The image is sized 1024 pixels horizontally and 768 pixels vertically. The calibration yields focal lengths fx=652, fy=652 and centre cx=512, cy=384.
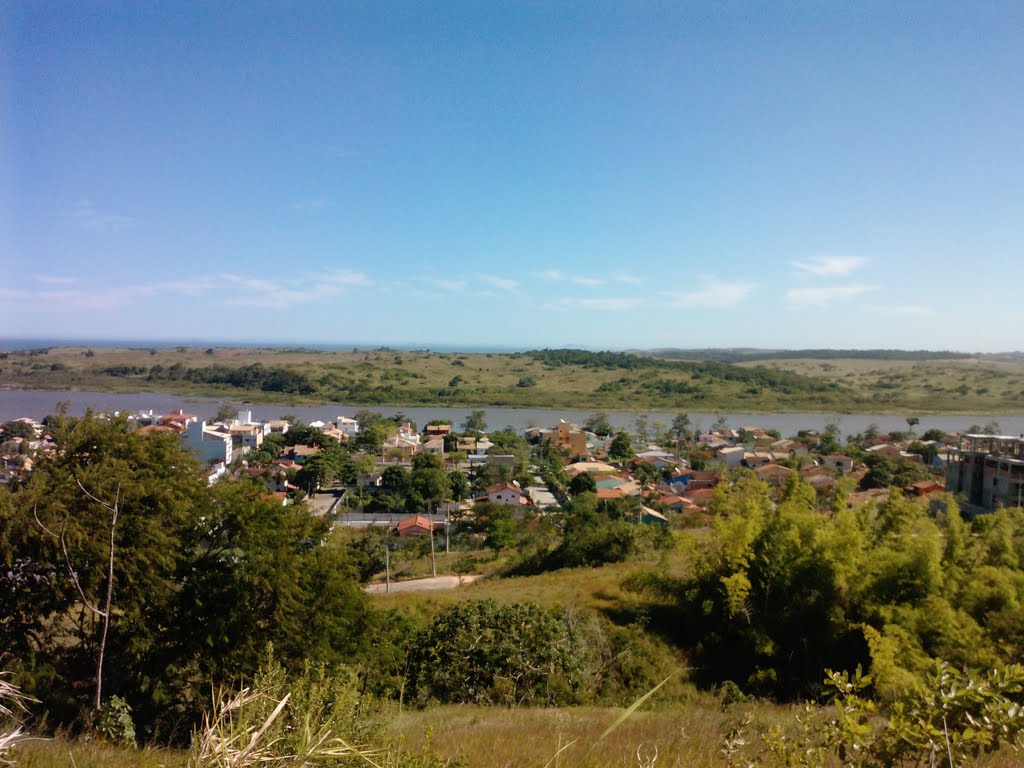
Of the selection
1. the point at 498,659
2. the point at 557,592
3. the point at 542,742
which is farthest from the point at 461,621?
the point at 542,742

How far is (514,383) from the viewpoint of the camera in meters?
53.0

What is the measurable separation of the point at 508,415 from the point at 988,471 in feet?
94.3

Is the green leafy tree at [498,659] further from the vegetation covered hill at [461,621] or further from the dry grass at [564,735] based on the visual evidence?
the dry grass at [564,735]

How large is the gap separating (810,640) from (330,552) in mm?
4517

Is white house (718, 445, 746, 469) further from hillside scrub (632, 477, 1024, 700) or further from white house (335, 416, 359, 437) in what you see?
hillside scrub (632, 477, 1024, 700)

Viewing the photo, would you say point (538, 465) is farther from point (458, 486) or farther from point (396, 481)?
point (396, 481)

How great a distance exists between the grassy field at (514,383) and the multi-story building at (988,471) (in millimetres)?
28620

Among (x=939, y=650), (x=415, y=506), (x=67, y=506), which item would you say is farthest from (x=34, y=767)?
(x=415, y=506)

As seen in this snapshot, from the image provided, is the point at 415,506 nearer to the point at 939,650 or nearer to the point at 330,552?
the point at 330,552

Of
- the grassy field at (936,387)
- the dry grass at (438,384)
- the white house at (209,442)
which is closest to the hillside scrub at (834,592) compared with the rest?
the white house at (209,442)

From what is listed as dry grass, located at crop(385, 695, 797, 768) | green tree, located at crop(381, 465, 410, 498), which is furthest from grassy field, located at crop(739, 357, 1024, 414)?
dry grass, located at crop(385, 695, 797, 768)

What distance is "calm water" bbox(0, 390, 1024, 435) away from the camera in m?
36.2

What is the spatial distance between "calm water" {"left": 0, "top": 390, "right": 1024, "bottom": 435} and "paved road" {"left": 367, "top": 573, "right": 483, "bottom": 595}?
79.1ft

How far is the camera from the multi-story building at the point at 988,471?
12.7m
